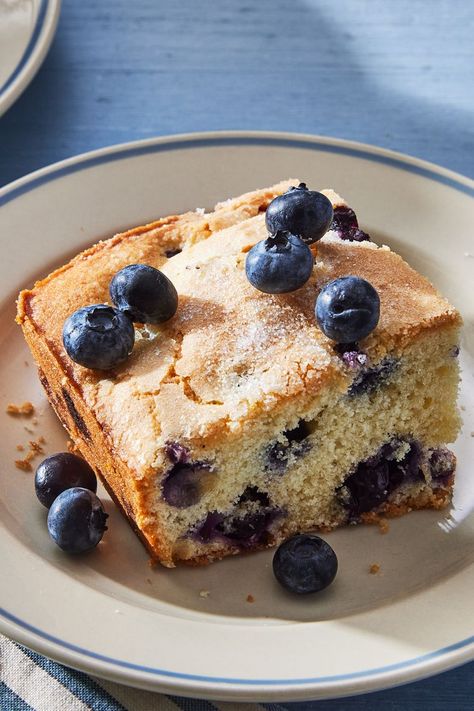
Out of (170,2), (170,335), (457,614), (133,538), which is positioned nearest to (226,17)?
(170,2)

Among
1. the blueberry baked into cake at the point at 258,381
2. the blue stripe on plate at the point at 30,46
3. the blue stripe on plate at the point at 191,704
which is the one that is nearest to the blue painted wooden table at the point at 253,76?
the blue stripe on plate at the point at 30,46

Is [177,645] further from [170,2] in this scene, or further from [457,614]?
[170,2]

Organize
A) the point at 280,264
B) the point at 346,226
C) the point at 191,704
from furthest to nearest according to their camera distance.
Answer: the point at 346,226 < the point at 280,264 < the point at 191,704

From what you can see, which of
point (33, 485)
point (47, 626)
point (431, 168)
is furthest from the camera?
point (431, 168)

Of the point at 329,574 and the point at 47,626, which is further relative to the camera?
the point at 329,574

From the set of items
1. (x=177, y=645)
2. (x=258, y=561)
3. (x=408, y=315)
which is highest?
(x=408, y=315)

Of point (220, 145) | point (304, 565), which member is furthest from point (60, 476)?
point (220, 145)

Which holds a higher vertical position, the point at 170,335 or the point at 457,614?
the point at 170,335

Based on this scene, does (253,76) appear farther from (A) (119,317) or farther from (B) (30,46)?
(A) (119,317)
